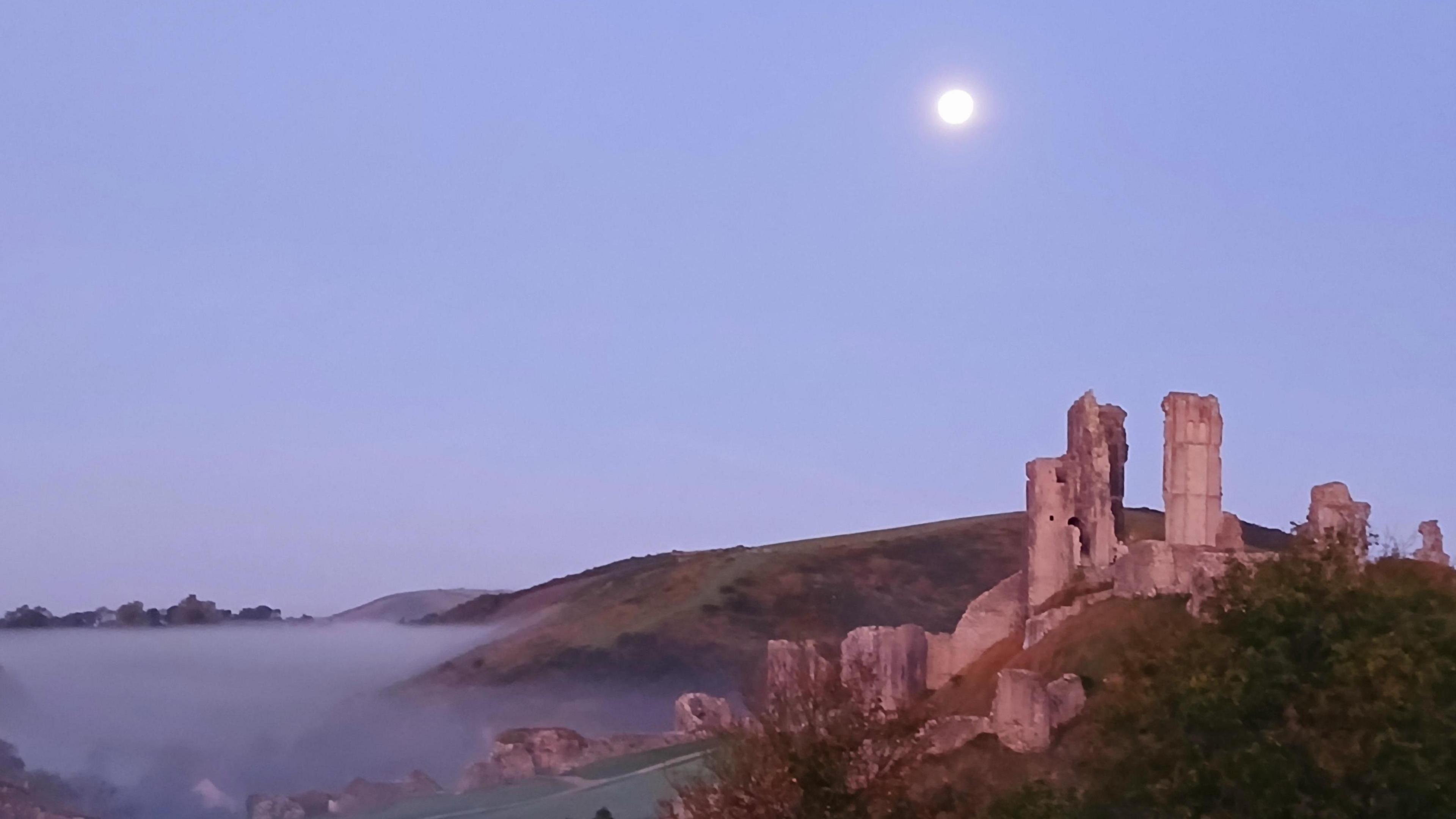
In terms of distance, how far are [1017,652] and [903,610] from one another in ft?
254

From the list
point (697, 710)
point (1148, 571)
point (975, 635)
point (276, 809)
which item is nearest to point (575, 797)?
point (697, 710)

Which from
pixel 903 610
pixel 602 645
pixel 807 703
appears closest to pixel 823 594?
pixel 903 610

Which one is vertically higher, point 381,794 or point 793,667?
point 793,667

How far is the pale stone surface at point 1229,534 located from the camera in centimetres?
5953

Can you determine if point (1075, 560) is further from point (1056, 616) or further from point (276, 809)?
point (276, 809)

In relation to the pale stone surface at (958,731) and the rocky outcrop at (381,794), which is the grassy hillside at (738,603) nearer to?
the rocky outcrop at (381,794)

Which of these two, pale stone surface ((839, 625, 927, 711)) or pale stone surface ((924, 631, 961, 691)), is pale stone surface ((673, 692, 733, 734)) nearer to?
pale stone surface ((924, 631, 961, 691))

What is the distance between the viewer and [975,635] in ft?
209

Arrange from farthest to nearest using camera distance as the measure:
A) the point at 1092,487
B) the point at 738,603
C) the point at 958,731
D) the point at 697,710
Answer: the point at 738,603
the point at 697,710
the point at 1092,487
the point at 958,731

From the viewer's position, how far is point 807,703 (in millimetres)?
32562

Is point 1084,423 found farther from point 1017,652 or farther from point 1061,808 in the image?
point 1061,808

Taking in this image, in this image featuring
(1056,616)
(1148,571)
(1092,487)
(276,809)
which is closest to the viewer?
(1148,571)

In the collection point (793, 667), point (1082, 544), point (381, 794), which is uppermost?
point (1082, 544)

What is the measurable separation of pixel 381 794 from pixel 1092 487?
61.1 meters
